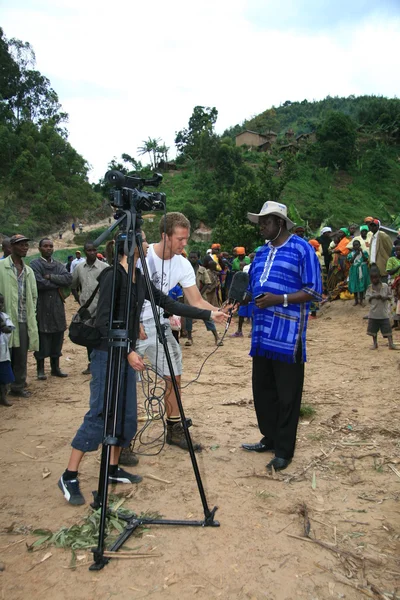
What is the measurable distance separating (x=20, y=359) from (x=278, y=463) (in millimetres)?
3615

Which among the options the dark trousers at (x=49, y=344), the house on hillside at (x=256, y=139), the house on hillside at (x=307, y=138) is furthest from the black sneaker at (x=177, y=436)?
the house on hillside at (x=256, y=139)

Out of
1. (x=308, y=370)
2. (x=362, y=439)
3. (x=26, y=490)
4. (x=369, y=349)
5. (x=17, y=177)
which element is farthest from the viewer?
(x=17, y=177)

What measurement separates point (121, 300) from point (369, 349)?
20.8 feet

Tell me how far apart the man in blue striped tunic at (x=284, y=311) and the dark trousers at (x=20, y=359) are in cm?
333

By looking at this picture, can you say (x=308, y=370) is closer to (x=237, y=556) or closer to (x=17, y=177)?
(x=237, y=556)

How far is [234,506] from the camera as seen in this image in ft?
10.4

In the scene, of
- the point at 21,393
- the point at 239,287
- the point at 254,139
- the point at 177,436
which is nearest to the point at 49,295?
the point at 21,393

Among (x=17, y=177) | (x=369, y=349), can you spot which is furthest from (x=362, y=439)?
(x=17, y=177)

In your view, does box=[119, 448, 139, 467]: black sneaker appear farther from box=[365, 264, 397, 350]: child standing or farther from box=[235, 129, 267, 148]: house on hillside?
box=[235, 129, 267, 148]: house on hillside

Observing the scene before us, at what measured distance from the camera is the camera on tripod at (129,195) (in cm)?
282

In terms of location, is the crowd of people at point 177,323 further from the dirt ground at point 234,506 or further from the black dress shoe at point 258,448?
the dirt ground at point 234,506

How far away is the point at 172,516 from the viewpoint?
3.07m

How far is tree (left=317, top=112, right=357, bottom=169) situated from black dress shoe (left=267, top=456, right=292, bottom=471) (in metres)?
48.6

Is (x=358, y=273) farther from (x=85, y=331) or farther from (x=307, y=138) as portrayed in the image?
(x=307, y=138)
